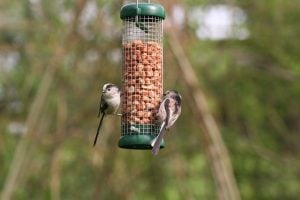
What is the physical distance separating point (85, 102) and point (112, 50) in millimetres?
691

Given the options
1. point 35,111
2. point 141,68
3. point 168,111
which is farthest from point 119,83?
point 168,111

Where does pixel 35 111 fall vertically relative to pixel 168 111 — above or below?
below

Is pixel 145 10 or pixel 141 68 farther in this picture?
pixel 141 68

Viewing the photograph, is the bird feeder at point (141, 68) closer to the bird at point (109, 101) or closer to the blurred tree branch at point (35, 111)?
the bird at point (109, 101)

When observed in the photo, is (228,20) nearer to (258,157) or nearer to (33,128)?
(258,157)

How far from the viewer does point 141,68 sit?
6.46 m

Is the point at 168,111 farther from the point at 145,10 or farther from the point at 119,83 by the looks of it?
the point at 119,83

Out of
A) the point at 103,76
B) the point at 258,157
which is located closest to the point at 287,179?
the point at 258,157

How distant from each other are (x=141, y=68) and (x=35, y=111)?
9.86 ft

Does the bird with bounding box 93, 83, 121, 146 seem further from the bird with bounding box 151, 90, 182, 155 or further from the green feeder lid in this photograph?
the green feeder lid

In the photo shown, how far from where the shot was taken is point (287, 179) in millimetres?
12234

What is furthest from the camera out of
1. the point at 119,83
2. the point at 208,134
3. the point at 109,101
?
the point at 119,83

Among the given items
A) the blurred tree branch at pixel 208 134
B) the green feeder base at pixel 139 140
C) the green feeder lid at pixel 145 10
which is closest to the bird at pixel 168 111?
the green feeder base at pixel 139 140

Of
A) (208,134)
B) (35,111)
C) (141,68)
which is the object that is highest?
(141,68)
